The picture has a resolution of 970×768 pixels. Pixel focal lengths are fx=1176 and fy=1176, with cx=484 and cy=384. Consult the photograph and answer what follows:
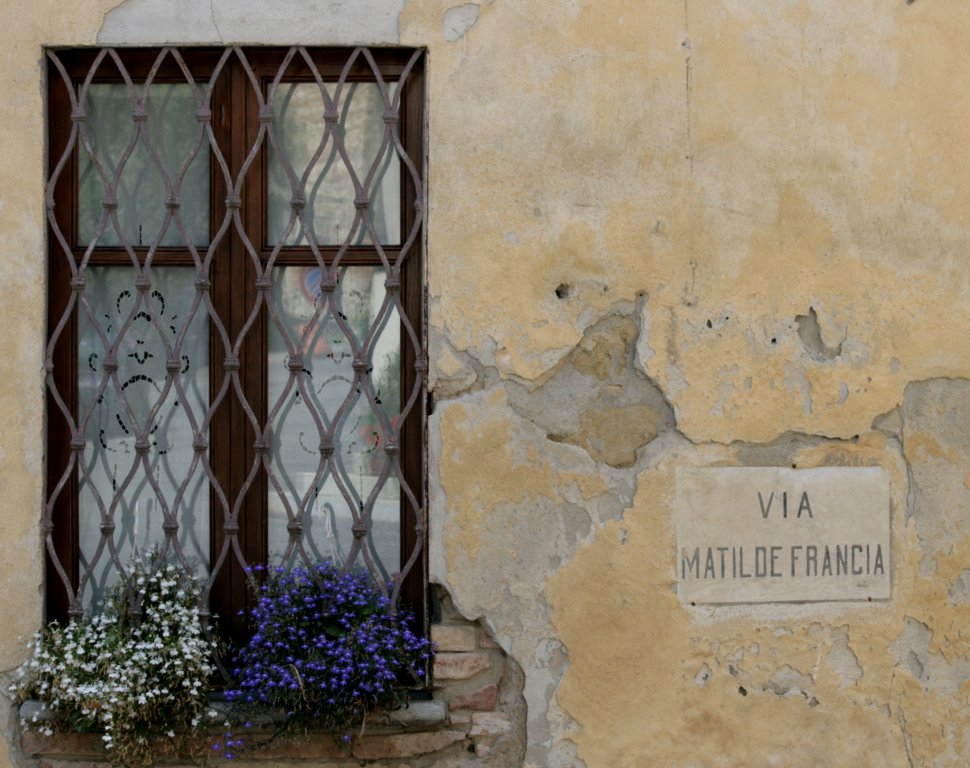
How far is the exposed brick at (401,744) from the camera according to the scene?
350 cm

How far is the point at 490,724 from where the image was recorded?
3555mm

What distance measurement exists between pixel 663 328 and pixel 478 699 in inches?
49.5

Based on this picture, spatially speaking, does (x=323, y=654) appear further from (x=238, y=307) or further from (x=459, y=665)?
(x=238, y=307)

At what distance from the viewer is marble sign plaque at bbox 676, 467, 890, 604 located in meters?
3.58

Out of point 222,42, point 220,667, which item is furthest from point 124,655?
point 222,42

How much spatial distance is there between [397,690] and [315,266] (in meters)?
1.33

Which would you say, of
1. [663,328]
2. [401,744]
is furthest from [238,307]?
[401,744]

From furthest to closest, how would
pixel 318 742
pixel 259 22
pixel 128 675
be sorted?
pixel 259 22, pixel 318 742, pixel 128 675

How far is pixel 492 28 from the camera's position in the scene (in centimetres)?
359

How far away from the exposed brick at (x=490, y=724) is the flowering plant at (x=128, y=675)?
80cm

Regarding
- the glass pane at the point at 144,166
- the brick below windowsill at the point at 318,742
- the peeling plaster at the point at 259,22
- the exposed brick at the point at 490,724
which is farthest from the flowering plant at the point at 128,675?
the peeling plaster at the point at 259,22

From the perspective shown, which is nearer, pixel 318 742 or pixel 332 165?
pixel 318 742

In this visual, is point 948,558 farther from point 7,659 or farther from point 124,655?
point 7,659

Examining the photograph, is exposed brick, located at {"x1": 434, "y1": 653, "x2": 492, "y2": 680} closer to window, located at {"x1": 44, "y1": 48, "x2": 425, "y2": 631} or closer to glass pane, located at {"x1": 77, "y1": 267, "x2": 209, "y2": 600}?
window, located at {"x1": 44, "y1": 48, "x2": 425, "y2": 631}
